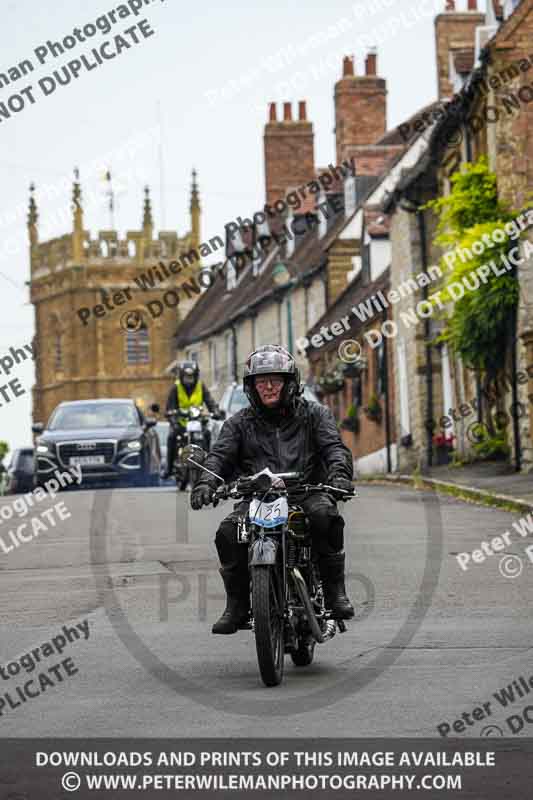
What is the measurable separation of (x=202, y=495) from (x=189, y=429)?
677 inches

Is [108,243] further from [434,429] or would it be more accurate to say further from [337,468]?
[337,468]

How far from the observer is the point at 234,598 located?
902 cm

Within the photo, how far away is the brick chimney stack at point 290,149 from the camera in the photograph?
70000mm

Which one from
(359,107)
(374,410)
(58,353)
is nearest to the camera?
(374,410)

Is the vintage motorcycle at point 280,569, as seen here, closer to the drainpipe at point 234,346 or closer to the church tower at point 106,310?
the drainpipe at point 234,346

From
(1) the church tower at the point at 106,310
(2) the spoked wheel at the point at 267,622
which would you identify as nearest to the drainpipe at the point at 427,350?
(2) the spoked wheel at the point at 267,622

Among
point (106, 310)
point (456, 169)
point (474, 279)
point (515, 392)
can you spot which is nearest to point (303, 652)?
point (515, 392)

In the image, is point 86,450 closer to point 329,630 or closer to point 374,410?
point 374,410

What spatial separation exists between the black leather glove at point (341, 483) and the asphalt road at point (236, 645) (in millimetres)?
949

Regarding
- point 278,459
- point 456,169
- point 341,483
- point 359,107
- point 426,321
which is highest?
point 359,107

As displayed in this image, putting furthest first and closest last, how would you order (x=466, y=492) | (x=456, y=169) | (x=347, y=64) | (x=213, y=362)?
(x=213, y=362) < (x=347, y=64) < (x=456, y=169) < (x=466, y=492)

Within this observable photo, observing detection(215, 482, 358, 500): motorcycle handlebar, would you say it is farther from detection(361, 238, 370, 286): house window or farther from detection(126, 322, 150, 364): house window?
detection(126, 322, 150, 364): house window
